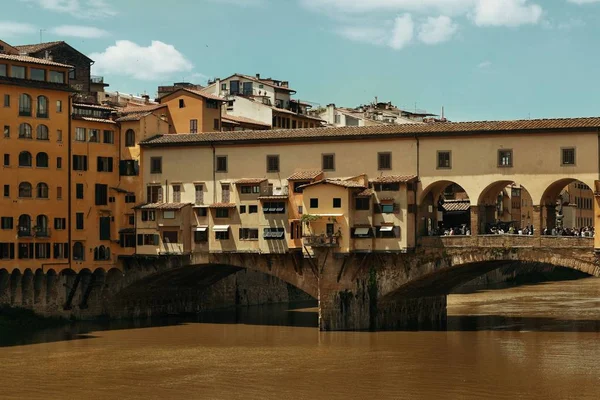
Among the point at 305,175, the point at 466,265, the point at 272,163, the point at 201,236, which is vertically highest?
the point at 272,163

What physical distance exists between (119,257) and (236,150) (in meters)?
11.0

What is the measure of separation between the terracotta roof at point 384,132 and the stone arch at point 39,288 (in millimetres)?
10386

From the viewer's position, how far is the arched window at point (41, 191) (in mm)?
73062

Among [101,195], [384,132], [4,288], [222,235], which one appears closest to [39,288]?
[4,288]

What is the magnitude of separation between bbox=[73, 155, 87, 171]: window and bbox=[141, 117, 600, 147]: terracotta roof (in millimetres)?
3835

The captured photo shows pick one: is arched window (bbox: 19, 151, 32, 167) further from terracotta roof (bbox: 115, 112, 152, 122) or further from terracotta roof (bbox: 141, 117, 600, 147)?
terracotta roof (bbox: 141, 117, 600, 147)

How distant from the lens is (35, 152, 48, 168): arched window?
7319cm

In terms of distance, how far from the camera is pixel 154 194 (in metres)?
75.4

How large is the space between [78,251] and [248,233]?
37.8 feet

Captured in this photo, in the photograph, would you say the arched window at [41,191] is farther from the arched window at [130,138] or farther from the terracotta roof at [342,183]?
the terracotta roof at [342,183]

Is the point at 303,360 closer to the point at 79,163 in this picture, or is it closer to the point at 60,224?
the point at 60,224

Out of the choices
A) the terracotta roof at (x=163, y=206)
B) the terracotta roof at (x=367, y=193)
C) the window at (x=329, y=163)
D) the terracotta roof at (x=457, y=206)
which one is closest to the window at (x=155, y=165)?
the terracotta roof at (x=163, y=206)

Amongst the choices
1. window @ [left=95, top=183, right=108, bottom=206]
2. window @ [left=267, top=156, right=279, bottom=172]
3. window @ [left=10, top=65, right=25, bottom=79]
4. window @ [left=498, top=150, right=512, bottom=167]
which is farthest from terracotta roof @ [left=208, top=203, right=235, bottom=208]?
window @ [left=498, top=150, right=512, bottom=167]

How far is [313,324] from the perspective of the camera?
245ft
